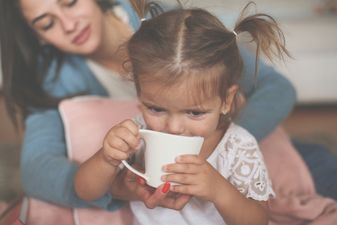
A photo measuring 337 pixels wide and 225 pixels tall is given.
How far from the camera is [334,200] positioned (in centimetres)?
96

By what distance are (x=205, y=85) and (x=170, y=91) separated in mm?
50

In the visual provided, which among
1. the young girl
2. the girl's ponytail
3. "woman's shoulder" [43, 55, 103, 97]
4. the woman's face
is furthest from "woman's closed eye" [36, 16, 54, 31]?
the girl's ponytail

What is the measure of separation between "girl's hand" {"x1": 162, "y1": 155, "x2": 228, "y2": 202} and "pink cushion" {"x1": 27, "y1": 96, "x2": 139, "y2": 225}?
0.26m

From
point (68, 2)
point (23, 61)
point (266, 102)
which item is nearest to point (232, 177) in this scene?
point (266, 102)

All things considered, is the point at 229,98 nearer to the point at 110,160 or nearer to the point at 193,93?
the point at 193,93

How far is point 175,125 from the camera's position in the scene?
0.66 meters

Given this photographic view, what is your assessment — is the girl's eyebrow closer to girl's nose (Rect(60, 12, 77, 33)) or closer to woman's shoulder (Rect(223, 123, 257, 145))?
girl's nose (Rect(60, 12, 77, 33))

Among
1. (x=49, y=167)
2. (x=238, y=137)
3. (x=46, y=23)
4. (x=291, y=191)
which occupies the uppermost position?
Result: (x=46, y=23)

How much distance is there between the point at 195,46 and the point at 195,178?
176 mm

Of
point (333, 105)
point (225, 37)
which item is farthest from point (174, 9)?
point (333, 105)

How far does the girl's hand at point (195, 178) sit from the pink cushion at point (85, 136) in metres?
0.26

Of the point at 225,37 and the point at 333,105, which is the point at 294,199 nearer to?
the point at 225,37

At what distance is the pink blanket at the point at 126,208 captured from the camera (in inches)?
35.1

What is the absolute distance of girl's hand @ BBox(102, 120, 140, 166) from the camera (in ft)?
2.13
